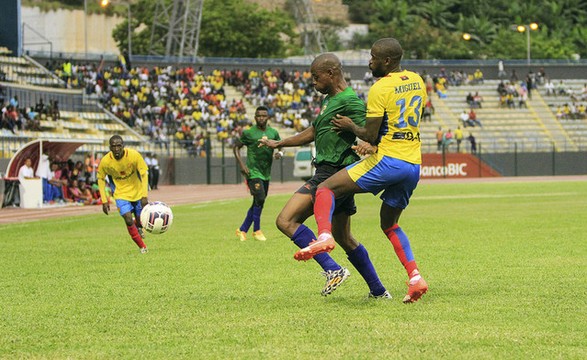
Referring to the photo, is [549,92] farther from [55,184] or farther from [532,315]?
[532,315]

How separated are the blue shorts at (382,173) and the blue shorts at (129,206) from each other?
26.8 ft

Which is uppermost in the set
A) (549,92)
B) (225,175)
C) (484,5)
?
(484,5)

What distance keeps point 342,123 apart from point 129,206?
27.0 ft

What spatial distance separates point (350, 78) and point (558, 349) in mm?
66211

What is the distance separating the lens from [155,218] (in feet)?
51.4

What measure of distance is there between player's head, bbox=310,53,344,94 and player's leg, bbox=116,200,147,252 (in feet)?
24.0

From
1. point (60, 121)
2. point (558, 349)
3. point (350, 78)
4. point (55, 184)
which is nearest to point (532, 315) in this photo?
point (558, 349)

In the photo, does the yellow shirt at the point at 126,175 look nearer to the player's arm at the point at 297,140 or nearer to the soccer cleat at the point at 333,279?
the player's arm at the point at 297,140

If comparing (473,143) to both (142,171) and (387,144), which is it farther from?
(387,144)

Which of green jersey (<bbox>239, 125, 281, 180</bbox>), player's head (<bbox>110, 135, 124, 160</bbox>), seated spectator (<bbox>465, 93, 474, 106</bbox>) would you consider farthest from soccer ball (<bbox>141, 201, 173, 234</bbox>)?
seated spectator (<bbox>465, 93, 474, 106</bbox>)

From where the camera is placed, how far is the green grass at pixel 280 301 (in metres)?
7.45

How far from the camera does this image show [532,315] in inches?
344

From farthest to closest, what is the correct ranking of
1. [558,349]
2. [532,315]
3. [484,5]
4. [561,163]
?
[484,5] → [561,163] → [532,315] → [558,349]

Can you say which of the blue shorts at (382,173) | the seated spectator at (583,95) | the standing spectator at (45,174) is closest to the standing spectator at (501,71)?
the seated spectator at (583,95)
